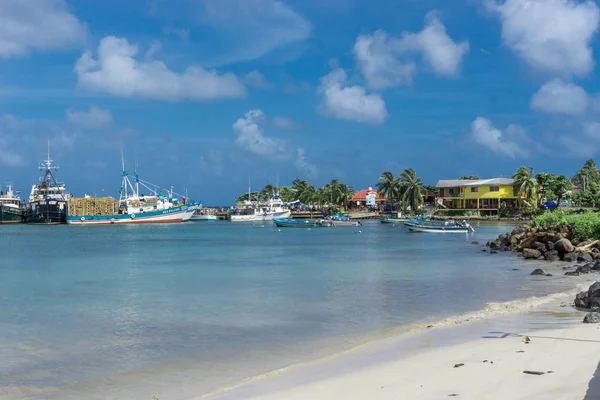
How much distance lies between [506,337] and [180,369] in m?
6.82

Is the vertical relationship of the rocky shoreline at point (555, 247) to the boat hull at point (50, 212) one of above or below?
below

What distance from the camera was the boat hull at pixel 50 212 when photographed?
129125mm

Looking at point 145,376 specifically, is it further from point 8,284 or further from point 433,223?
point 433,223

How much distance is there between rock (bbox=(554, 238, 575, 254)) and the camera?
34213 millimetres

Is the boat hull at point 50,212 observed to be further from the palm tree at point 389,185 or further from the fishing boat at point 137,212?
the palm tree at point 389,185

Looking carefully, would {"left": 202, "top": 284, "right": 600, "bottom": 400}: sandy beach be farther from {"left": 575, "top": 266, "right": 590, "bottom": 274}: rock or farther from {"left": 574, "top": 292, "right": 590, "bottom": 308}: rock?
{"left": 575, "top": 266, "right": 590, "bottom": 274}: rock

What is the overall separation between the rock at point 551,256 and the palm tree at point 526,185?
63.4 m

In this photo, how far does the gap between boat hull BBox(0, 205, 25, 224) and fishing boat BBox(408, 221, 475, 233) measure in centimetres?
9523

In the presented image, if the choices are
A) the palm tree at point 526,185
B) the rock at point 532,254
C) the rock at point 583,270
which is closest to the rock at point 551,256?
the rock at point 532,254

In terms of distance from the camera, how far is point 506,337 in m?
12.9

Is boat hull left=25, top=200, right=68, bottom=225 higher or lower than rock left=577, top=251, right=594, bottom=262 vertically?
higher

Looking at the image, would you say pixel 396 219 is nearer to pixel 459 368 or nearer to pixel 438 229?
pixel 438 229

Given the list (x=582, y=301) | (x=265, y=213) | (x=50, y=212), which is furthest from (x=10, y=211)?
(x=582, y=301)

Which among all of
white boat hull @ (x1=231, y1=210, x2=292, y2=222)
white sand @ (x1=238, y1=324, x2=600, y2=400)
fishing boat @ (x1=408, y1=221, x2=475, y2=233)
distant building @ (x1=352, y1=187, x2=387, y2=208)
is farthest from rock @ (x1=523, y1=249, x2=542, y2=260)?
distant building @ (x1=352, y1=187, x2=387, y2=208)
